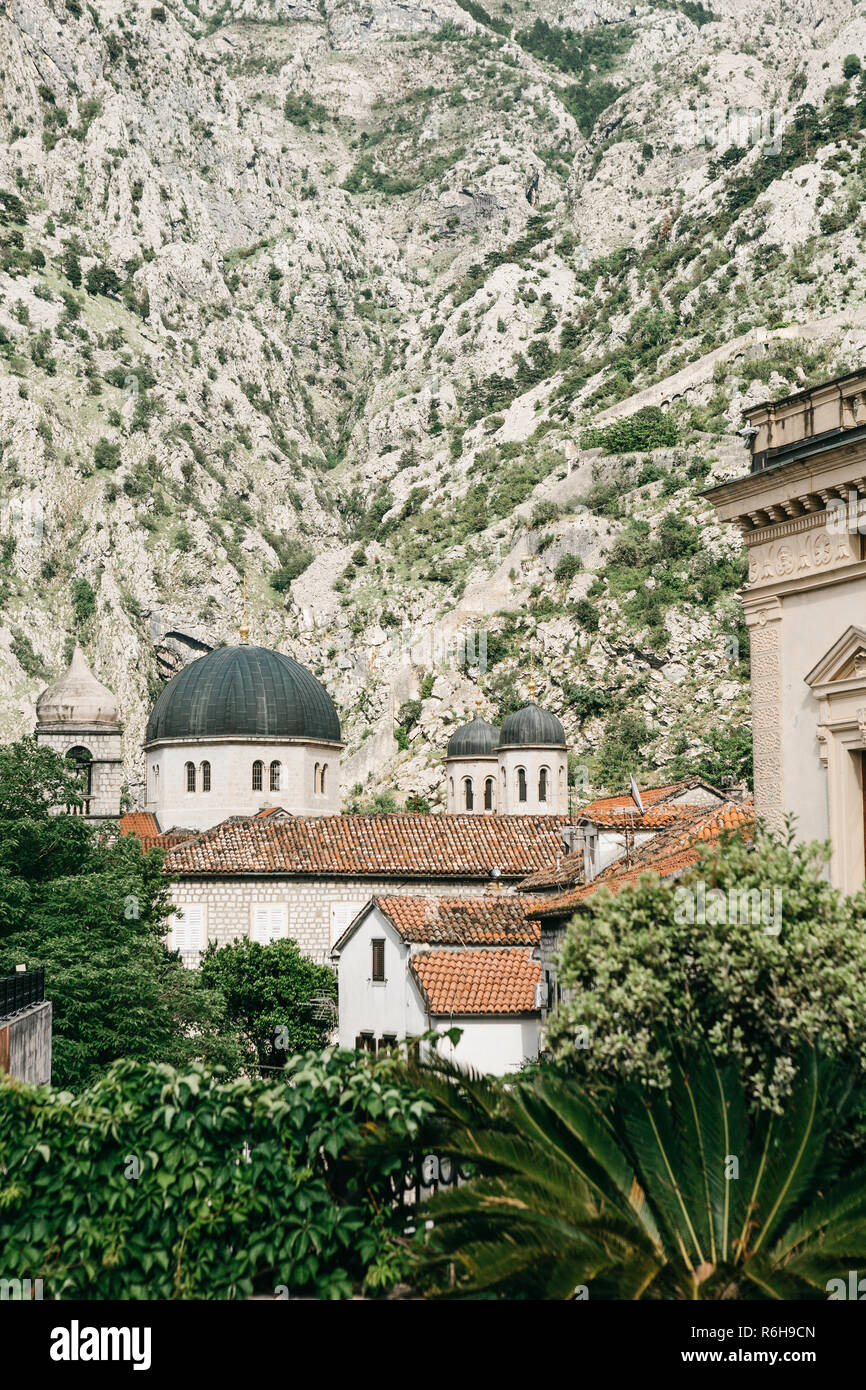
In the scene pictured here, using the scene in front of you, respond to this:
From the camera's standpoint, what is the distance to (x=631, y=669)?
315 feet

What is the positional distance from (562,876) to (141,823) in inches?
1252

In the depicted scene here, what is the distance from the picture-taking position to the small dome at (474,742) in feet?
266

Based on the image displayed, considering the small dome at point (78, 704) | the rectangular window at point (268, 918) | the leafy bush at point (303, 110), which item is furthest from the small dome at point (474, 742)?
the leafy bush at point (303, 110)

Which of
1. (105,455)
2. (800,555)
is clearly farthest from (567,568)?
(800,555)

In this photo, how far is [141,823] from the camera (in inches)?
2606

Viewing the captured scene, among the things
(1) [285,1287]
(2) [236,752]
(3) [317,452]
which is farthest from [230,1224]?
(3) [317,452]

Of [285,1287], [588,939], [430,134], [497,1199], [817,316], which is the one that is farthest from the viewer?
[430,134]

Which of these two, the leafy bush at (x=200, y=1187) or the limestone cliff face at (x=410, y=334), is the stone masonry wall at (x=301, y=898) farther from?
the leafy bush at (x=200, y=1187)

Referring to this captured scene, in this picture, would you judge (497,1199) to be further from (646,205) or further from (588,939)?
(646,205)

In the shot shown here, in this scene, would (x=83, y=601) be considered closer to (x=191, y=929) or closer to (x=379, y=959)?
(x=191, y=929)

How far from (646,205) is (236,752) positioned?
97690 mm

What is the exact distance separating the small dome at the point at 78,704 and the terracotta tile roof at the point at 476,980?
131 feet

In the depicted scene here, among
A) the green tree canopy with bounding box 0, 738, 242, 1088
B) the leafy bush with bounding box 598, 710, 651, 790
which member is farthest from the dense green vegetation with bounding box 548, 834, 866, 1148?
the leafy bush with bounding box 598, 710, 651, 790

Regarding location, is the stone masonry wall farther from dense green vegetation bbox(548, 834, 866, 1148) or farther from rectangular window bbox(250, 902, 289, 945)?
dense green vegetation bbox(548, 834, 866, 1148)
